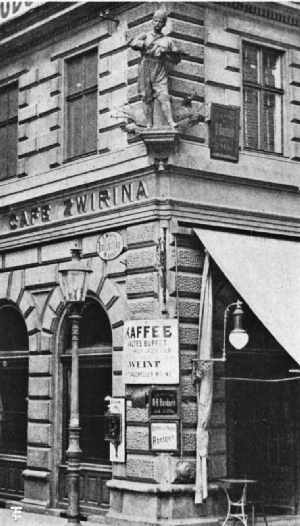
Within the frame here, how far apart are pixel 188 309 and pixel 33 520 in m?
5.16

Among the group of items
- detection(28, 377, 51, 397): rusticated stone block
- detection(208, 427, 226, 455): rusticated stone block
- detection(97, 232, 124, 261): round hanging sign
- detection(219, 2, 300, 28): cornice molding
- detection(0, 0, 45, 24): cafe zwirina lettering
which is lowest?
detection(208, 427, 226, 455): rusticated stone block

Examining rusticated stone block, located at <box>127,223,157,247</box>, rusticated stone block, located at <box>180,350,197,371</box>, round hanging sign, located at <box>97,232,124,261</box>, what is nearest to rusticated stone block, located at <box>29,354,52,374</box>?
round hanging sign, located at <box>97,232,124,261</box>

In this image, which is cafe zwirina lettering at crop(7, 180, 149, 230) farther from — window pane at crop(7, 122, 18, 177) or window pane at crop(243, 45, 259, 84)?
window pane at crop(243, 45, 259, 84)

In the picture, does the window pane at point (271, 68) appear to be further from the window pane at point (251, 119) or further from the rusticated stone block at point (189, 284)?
the rusticated stone block at point (189, 284)

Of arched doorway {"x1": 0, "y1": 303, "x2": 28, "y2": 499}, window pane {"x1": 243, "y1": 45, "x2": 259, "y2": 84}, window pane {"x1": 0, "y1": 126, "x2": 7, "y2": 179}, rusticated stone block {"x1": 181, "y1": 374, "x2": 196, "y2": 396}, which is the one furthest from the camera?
window pane {"x1": 0, "y1": 126, "x2": 7, "y2": 179}

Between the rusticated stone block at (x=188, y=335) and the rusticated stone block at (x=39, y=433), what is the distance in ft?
13.2

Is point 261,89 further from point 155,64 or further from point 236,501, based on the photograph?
point 236,501

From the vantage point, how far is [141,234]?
16.8 m

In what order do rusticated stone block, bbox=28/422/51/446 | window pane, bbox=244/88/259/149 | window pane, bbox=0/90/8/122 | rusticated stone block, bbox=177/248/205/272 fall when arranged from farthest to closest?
window pane, bbox=0/90/8/122 < rusticated stone block, bbox=28/422/51/446 < window pane, bbox=244/88/259/149 < rusticated stone block, bbox=177/248/205/272

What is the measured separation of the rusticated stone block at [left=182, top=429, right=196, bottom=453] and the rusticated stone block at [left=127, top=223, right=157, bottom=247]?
339 cm

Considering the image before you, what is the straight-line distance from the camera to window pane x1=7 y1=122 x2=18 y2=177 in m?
20.8

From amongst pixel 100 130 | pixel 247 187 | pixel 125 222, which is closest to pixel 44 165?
pixel 100 130

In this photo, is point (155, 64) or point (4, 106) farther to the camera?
point (4, 106)

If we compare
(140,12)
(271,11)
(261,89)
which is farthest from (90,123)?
(271,11)
